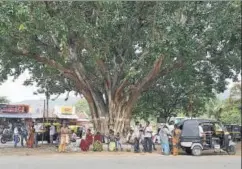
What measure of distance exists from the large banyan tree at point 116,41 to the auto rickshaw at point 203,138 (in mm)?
3145

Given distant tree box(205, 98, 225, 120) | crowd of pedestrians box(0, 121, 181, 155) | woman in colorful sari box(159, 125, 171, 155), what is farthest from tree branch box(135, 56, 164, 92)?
distant tree box(205, 98, 225, 120)

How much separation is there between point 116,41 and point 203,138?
634 cm

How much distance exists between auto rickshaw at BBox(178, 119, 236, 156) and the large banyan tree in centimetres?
314

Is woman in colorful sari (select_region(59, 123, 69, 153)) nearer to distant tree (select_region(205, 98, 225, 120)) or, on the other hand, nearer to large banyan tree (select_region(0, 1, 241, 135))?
large banyan tree (select_region(0, 1, 241, 135))

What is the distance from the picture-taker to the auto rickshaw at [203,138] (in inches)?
808

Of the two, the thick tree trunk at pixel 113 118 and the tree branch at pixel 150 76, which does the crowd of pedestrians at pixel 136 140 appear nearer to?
the thick tree trunk at pixel 113 118

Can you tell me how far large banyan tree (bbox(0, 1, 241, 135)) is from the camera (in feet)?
63.4

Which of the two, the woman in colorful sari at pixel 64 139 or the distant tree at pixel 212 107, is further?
the distant tree at pixel 212 107

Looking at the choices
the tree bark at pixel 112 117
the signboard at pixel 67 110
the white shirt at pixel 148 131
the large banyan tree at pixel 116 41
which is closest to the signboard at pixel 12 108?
the signboard at pixel 67 110

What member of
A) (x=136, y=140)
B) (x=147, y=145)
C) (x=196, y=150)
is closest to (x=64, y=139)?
(x=136, y=140)

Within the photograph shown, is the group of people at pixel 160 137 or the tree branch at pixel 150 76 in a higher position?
the tree branch at pixel 150 76

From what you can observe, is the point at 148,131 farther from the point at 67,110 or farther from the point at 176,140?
the point at 67,110

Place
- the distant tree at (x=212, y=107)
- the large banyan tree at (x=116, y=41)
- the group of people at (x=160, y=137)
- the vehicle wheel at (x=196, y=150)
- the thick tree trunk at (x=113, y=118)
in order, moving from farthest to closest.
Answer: the distant tree at (x=212, y=107) < the thick tree trunk at (x=113, y=118) < the group of people at (x=160, y=137) < the vehicle wheel at (x=196, y=150) < the large banyan tree at (x=116, y=41)

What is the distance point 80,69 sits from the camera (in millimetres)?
24344
